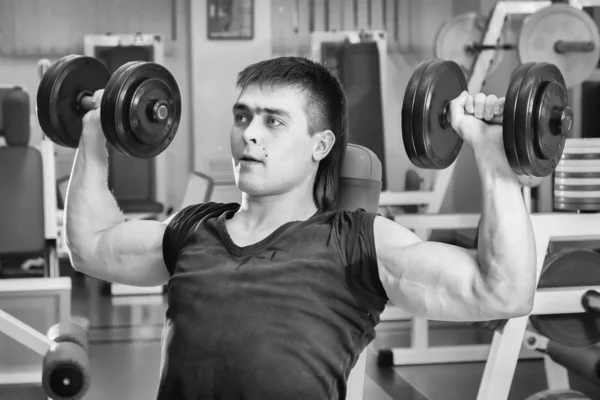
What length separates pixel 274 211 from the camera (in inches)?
60.2

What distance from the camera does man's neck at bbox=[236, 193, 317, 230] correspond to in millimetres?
1526

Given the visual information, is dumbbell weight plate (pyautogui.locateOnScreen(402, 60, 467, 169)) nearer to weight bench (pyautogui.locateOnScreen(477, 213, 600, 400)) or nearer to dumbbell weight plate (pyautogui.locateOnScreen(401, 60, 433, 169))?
dumbbell weight plate (pyautogui.locateOnScreen(401, 60, 433, 169))

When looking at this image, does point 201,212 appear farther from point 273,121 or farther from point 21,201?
point 21,201

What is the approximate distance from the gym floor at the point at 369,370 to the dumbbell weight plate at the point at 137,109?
179 centimetres

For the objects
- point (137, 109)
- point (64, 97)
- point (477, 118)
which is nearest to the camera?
point (477, 118)

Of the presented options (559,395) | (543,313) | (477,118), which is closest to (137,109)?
(477,118)

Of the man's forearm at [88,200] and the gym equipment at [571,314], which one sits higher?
the man's forearm at [88,200]

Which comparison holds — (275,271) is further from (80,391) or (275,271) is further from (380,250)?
(80,391)

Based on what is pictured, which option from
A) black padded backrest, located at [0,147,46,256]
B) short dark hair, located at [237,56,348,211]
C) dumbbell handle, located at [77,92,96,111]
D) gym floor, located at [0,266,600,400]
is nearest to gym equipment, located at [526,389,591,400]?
gym floor, located at [0,266,600,400]

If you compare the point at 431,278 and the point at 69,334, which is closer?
the point at 431,278

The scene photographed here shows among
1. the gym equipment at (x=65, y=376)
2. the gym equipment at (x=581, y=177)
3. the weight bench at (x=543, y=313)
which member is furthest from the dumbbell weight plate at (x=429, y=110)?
the gym equipment at (x=65, y=376)

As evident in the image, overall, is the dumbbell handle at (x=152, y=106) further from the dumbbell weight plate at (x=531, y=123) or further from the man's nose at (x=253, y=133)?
the dumbbell weight plate at (x=531, y=123)

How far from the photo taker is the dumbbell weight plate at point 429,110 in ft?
4.54

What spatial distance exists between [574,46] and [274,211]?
Answer: 286cm
